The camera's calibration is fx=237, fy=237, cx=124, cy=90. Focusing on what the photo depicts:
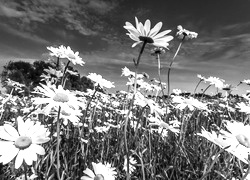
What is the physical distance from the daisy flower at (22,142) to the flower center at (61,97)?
11.5 inches

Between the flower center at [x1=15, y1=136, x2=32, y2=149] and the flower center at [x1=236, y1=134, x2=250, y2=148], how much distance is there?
4.32 feet

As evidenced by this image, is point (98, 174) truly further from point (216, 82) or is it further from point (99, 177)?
point (216, 82)

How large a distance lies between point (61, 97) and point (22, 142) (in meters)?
0.47

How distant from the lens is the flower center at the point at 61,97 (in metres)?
1.72

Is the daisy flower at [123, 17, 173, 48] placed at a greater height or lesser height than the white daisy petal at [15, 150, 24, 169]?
greater

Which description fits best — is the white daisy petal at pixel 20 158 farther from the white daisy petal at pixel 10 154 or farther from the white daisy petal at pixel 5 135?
the white daisy petal at pixel 5 135

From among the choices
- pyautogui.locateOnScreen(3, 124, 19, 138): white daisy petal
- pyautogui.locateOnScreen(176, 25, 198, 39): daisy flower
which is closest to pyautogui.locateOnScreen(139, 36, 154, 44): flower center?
pyautogui.locateOnScreen(3, 124, 19, 138): white daisy petal

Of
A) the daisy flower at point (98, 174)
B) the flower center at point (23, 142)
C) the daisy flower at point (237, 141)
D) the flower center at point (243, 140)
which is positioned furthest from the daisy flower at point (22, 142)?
the flower center at point (243, 140)

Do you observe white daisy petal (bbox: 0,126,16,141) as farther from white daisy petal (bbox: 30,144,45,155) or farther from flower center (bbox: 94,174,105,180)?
flower center (bbox: 94,174,105,180)

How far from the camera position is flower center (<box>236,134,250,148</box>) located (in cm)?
152

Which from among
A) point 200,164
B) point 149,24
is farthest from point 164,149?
point 149,24

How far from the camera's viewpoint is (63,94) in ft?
5.84

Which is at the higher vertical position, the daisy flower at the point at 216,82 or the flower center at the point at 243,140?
the daisy flower at the point at 216,82

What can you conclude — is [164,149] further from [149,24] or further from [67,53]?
[149,24]
